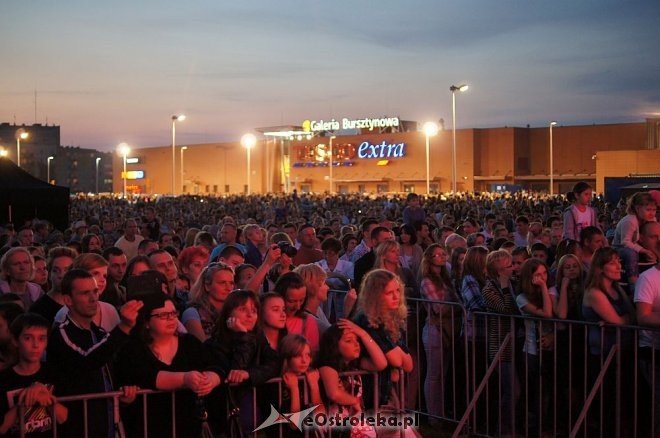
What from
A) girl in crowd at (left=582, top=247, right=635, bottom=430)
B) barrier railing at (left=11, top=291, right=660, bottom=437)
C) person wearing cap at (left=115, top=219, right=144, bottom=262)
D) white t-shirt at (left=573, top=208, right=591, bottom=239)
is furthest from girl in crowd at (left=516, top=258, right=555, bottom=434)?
person wearing cap at (left=115, top=219, right=144, bottom=262)

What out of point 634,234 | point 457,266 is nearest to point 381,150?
point 634,234

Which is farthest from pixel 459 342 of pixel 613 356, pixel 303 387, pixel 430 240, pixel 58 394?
pixel 430 240

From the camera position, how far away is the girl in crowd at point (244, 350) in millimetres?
5270

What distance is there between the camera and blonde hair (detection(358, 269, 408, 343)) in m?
5.93

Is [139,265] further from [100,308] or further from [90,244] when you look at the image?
[90,244]

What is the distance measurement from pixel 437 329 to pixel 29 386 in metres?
4.40

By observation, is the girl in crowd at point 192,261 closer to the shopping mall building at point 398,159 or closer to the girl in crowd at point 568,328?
the girl in crowd at point 568,328

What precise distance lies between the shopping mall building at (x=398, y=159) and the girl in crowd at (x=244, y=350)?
54.7 metres

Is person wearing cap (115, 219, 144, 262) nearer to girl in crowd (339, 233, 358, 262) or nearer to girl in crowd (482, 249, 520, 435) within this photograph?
girl in crowd (339, 233, 358, 262)

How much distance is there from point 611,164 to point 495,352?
54.4 m

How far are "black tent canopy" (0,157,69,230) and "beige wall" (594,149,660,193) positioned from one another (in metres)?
41.1

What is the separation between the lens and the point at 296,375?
537 centimetres

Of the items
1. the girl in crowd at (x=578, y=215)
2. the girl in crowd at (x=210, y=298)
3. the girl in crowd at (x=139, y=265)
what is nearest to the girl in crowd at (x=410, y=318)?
the girl in crowd at (x=139, y=265)

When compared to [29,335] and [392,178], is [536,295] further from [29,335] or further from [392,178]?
[392,178]
